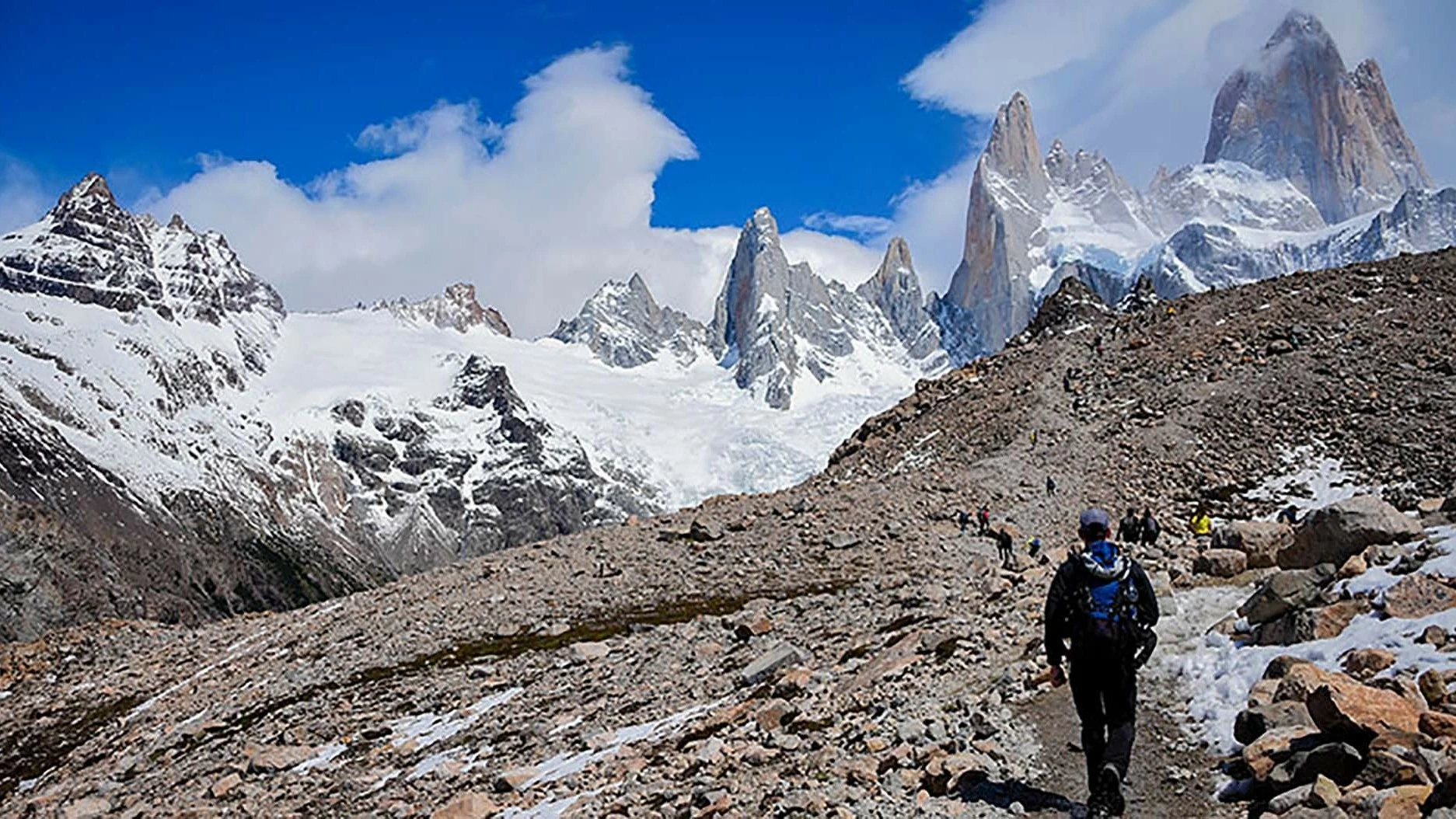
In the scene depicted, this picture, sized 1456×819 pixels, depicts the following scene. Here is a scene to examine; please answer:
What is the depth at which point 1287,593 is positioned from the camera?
1691 cm

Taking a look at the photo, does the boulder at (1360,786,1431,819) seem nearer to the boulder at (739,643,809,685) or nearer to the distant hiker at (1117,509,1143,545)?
the boulder at (739,643,809,685)

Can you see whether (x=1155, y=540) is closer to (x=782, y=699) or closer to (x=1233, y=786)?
(x=782, y=699)

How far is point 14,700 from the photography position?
58.5 meters

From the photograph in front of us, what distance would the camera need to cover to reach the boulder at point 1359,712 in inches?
464

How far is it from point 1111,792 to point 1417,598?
5910mm

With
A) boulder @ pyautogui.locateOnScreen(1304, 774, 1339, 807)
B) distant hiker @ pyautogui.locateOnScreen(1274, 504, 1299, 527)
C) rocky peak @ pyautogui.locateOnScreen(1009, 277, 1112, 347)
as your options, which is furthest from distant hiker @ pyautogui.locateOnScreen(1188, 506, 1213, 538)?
rocky peak @ pyautogui.locateOnScreen(1009, 277, 1112, 347)

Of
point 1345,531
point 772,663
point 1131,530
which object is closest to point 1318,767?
point 1345,531

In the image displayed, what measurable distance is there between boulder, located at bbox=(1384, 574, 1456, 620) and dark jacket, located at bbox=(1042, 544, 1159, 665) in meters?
4.23

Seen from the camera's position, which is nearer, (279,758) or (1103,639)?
(1103,639)

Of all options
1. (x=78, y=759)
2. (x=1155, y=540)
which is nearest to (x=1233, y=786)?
(x=1155, y=540)

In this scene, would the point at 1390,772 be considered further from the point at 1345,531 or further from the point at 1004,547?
the point at 1004,547

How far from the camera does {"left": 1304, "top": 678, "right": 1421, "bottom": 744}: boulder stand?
1178 cm

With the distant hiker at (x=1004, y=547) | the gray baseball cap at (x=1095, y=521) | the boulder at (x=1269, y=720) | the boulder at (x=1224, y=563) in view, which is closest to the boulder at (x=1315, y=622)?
the boulder at (x=1269, y=720)

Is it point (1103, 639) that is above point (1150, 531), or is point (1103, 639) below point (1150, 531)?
above
